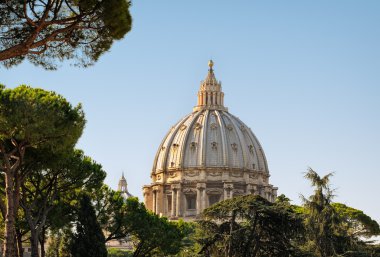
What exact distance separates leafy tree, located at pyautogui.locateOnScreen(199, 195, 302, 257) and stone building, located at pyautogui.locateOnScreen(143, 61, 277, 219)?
76078mm

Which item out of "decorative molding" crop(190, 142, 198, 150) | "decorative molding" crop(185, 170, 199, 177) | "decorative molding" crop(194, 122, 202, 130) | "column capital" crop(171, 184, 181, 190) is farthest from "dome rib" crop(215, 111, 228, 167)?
"column capital" crop(171, 184, 181, 190)

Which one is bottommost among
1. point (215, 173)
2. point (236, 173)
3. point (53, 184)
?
point (53, 184)

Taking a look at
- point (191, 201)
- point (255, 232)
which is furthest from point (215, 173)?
point (255, 232)

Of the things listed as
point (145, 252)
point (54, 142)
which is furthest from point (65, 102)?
point (145, 252)

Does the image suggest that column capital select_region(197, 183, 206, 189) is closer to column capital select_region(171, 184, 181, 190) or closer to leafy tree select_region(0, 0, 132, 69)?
column capital select_region(171, 184, 181, 190)

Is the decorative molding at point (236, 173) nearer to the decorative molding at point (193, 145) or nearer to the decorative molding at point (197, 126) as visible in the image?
the decorative molding at point (193, 145)

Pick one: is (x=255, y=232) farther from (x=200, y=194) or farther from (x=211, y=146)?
(x=211, y=146)

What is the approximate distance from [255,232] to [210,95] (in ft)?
294

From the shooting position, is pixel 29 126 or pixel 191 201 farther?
pixel 191 201

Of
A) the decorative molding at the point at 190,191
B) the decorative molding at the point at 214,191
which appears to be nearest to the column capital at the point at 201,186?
the decorative molding at the point at 214,191

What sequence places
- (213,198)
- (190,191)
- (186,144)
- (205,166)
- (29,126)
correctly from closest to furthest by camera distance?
(29,126), (190,191), (213,198), (205,166), (186,144)

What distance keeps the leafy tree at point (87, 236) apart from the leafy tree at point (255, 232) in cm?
659

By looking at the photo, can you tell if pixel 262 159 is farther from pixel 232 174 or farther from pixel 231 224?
pixel 231 224

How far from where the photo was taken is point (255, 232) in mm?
31172
